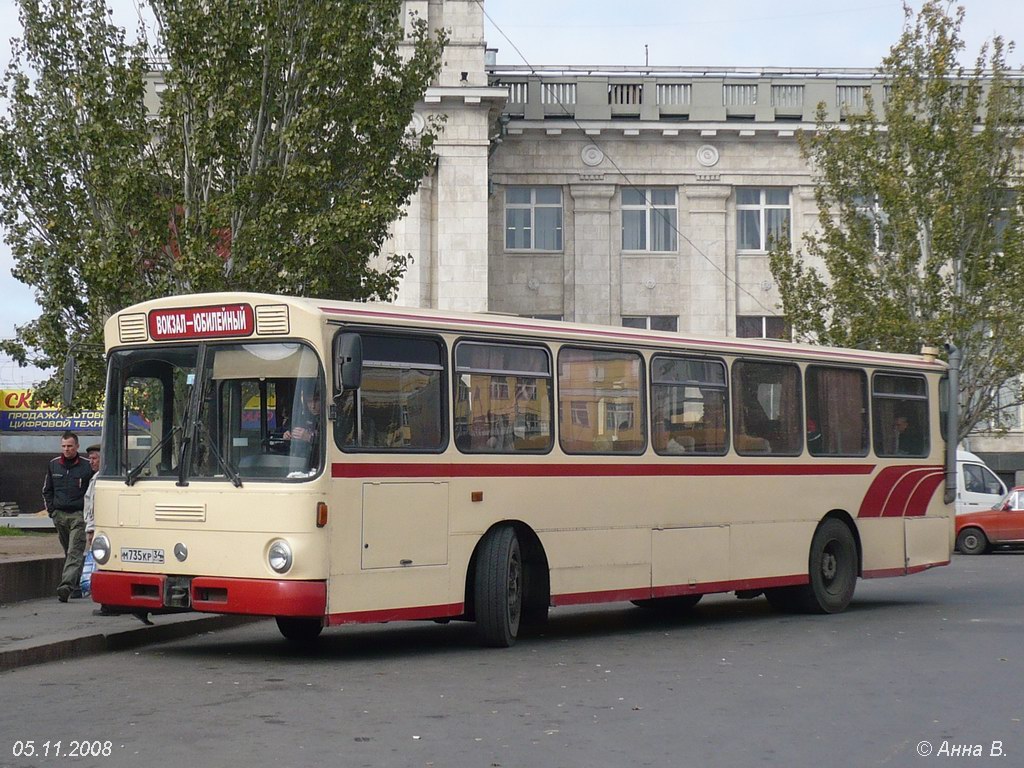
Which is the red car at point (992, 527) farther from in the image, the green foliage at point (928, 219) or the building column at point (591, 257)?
the building column at point (591, 257)

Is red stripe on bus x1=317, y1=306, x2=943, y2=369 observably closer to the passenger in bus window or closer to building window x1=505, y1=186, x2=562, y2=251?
the passenger in bus window

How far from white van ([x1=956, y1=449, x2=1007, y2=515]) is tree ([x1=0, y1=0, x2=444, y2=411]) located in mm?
16216

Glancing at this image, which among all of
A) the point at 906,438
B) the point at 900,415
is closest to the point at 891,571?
the point at 906,438

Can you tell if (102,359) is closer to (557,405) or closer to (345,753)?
(557,405)

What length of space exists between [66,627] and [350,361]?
409 cm

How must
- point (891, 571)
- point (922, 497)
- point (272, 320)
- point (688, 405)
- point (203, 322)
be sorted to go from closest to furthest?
point (272, 320) → point (203, 322) → point (688, 405) → point (891, 571) → point (922, 497)

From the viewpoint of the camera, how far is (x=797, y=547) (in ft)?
54.3

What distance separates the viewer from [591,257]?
150 ft

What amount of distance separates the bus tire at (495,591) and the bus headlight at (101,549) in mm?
2928

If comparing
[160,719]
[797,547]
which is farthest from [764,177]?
[160,719]

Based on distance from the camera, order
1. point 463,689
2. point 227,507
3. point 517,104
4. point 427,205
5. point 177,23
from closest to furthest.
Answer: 1. point 463,689
2. point 227,507
3. point 177,23
4. point 427,205
5. point 517,104

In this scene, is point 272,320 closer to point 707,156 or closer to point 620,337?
point 620,337

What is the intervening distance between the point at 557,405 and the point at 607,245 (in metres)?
32.2

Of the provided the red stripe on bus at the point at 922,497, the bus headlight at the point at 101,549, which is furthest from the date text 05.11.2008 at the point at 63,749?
the red stripe on bus at the point at 922,497
